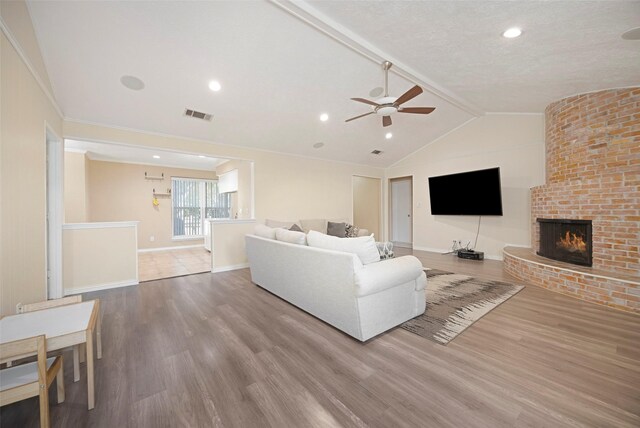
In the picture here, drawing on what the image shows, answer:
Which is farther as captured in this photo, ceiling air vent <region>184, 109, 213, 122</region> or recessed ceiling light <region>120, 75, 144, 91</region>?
ceiling air vent <region>184, 109, 213, 122</region>

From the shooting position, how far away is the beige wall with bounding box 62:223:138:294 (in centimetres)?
362

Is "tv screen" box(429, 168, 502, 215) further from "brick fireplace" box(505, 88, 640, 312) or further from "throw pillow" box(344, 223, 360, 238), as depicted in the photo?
"throw pillow" box(344, 223, 360, 238)

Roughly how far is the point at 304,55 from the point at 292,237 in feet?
7.48

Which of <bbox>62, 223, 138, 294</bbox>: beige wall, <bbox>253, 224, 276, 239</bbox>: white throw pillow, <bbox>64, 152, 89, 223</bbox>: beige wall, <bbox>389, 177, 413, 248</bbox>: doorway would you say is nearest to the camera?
<bbox>253, 224, 276, 239</bbox>: white throw pillow

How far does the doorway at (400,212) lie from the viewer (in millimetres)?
7848

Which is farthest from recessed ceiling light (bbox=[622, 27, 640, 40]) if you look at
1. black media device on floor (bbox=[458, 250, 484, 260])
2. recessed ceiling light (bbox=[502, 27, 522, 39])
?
black media device on floor (bbox=[458, 250, 484, 260])

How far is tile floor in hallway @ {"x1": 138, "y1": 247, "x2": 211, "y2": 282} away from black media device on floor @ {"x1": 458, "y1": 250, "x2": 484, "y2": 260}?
17.9 feet

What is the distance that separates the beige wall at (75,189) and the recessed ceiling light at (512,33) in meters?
8.01

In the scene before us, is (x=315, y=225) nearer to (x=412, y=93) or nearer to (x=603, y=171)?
(x=412, y=93)

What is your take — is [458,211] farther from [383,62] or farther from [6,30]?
[6,30]

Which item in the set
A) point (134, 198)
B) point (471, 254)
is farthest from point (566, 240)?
point (134, 198)

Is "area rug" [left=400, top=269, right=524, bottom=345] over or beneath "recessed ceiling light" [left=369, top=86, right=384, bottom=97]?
beneath

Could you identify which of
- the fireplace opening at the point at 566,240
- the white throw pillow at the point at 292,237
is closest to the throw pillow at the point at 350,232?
the white throw pillow at the point at 292,237

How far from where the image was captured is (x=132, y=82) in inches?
125
